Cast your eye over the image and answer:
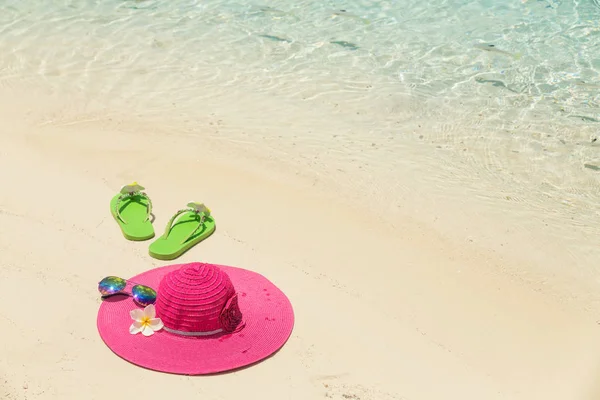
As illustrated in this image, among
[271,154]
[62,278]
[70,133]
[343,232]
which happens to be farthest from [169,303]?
[70,133]

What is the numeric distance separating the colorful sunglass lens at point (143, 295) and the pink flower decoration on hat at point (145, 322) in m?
0.16

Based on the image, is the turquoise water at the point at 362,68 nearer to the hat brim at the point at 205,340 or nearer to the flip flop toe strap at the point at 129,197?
the flip flop toe strap at the point at 129,197

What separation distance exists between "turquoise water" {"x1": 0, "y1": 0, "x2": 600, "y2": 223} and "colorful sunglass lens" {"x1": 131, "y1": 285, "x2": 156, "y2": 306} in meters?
2.81

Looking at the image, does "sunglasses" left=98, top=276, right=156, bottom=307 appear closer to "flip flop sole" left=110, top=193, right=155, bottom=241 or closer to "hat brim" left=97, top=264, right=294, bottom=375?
"hat brim" left=97, top=264, right=294, bottom=375

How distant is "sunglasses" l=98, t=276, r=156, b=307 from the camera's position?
3922 millimetres

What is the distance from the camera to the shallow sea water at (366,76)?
6238 mm

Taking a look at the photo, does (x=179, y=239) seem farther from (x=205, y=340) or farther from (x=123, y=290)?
(x=205, y=340)

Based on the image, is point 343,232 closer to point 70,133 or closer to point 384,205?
point 384,205

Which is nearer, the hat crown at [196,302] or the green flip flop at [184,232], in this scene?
the hat crown at [196,302]

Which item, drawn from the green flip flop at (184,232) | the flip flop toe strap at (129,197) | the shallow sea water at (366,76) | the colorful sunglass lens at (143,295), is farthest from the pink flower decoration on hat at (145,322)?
the shallow sea water at (366,76)

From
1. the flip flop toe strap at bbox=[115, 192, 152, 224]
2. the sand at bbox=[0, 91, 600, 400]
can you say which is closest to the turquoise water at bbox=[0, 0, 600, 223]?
the sand at bbox=[0, 91, 600, 400]

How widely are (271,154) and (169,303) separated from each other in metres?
2.66

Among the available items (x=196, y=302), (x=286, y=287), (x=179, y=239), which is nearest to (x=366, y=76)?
(x=179, y=239)

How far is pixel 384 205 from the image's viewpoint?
5535 millimetres
